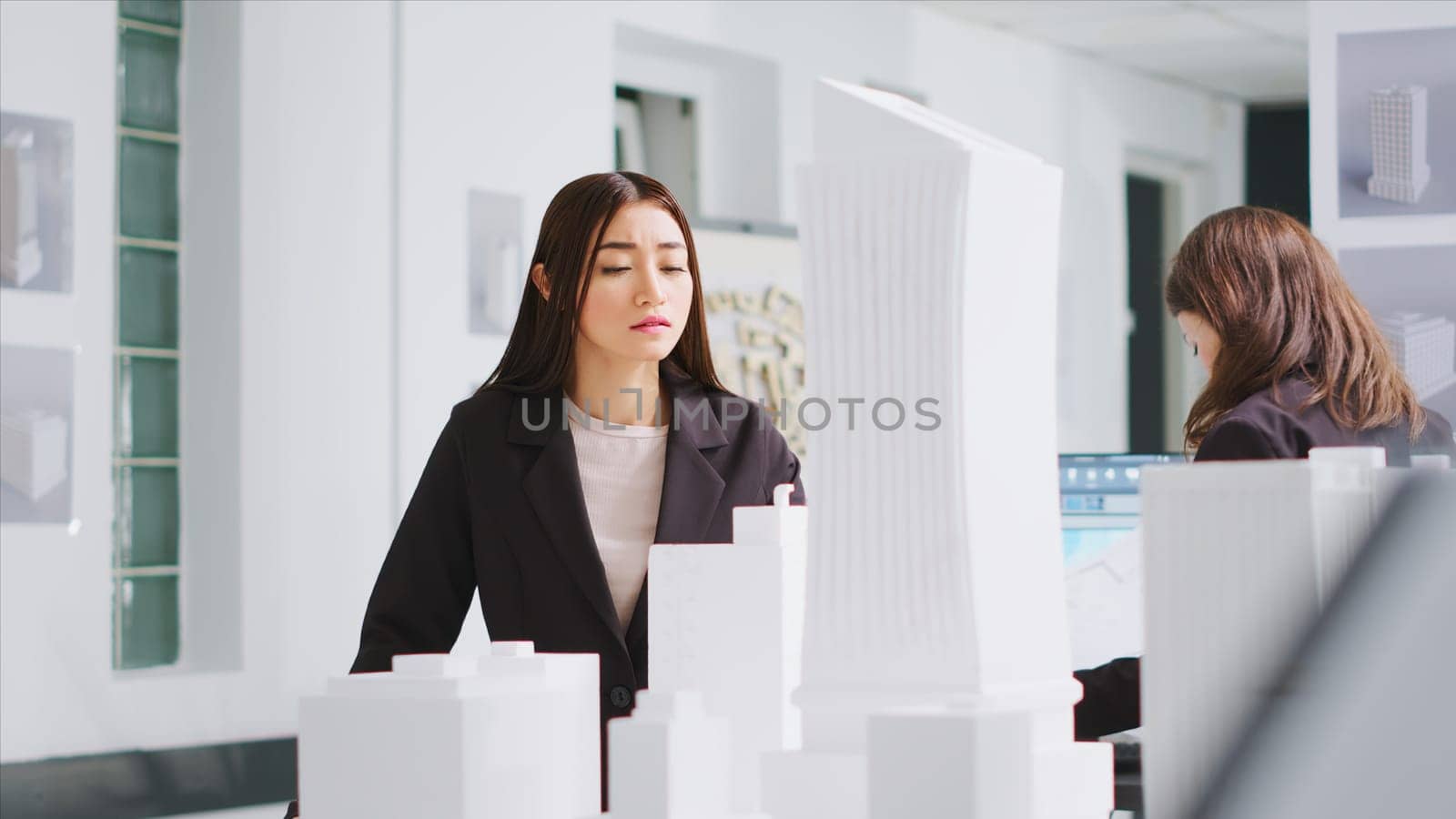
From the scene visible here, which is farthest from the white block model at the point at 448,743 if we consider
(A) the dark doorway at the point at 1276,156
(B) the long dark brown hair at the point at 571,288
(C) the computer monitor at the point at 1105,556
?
(A) the dark doorway at the point at 1276,156

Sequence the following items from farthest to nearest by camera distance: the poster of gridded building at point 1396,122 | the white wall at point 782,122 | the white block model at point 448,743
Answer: the white wall at point 782,122 < the poster of gridded building at point 1396,122 < the white block model at point 448,743

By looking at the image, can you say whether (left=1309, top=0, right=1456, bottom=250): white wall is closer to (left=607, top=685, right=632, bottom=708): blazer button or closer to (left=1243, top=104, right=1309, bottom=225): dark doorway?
(left=607, top=685, right=632, bottom=708): blazer button

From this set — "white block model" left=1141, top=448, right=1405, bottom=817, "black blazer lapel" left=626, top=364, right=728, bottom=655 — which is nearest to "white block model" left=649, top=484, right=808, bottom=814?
"white block model" left=1141, top=448, right=1405, bottom=817

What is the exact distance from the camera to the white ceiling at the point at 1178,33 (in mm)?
6160

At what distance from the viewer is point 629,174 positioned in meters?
1.60

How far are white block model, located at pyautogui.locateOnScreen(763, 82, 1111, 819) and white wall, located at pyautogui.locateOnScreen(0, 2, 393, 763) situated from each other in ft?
9.21

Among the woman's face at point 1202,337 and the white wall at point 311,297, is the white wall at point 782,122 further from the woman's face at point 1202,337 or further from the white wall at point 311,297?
the woman's face at point 1202,337

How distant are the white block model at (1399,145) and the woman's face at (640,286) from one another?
215cm

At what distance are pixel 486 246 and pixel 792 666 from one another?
134 inches

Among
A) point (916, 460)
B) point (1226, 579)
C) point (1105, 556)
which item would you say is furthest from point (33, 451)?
point (1226, 579)

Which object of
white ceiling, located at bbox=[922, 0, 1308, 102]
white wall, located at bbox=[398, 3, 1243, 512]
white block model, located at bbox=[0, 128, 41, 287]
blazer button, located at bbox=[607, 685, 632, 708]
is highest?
white ceiling, located at bbox=[922, 0, 1308, 102]

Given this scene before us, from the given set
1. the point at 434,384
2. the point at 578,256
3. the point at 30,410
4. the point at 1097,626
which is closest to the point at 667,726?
the point at 578,256

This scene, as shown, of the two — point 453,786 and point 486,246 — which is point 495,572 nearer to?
point 453,786

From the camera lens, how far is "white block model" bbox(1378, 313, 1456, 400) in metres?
3.22
